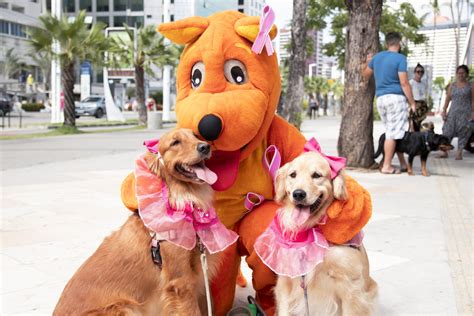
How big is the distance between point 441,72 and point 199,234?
124 meters

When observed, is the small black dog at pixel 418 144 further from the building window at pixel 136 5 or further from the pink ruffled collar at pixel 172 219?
the building window at pixel 136 5

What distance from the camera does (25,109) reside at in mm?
50062

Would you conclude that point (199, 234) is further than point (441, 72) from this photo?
No

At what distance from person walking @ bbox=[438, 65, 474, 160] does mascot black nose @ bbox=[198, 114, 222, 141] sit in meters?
10.8

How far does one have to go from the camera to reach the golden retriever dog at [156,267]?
102 inches

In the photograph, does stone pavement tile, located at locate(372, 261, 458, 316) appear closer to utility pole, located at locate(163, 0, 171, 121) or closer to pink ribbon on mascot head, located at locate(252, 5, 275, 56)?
pink ribbon on mascot head, located at locate(252, 5, 275, 56)

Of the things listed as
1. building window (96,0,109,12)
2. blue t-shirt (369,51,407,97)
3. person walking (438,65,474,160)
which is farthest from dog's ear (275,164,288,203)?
building window (96,0,109,12)

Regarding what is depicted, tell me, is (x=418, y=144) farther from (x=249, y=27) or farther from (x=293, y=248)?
(x=293, y=248)

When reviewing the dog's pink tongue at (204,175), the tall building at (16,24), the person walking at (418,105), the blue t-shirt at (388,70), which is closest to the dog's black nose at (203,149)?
the dog's pink tongue at (204,175)

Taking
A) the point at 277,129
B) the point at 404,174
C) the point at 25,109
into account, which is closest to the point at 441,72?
the point at 25,109

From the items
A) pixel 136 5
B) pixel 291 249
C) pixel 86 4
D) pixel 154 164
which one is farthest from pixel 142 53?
pixel 86 4

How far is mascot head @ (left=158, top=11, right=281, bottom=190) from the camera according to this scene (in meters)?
2.94

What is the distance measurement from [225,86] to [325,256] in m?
1.17

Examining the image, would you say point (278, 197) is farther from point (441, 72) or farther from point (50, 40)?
point (441, 72)
